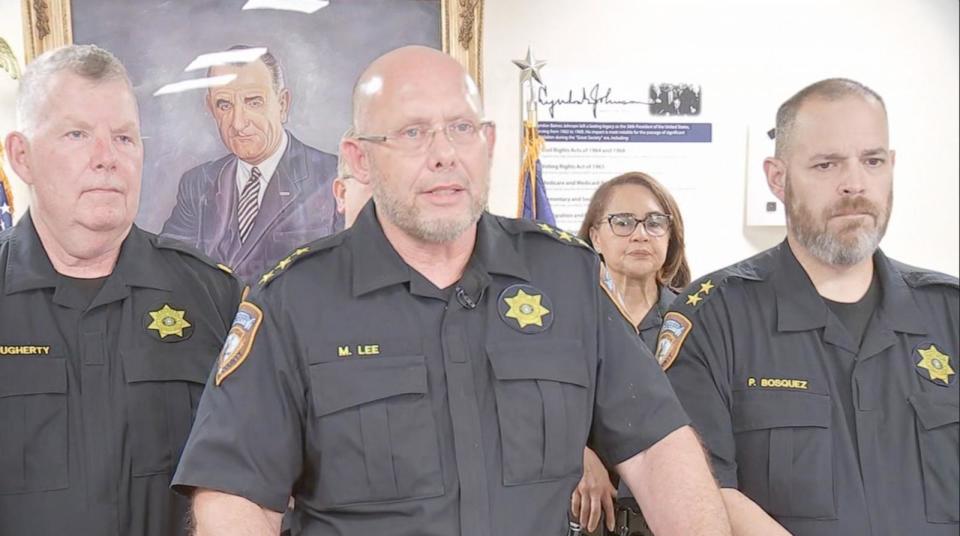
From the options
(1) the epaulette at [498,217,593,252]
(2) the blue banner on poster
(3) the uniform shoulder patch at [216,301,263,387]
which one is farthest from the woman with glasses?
(3) the uniform shoulder patch at [216,301,263,387]

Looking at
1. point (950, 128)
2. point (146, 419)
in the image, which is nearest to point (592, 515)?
point (146, 419)

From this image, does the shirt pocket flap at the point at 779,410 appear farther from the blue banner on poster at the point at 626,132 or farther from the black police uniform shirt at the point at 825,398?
the blue banner on poster at the point at 626,132

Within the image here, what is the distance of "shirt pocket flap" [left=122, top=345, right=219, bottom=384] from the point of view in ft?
5.93

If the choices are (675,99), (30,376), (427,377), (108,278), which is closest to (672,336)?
(427,377)

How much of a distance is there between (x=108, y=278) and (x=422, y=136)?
30.2 inches

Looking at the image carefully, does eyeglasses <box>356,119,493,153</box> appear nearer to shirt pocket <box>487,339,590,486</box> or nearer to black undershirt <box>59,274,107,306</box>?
shirt pocket <box>487,339,590,486</box>

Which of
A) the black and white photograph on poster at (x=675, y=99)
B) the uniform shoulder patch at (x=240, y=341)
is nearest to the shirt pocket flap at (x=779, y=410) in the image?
the uniform shoulder patch at (x=240, y=341)

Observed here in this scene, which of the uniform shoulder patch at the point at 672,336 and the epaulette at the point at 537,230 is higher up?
the epaulette at the point at 537,230

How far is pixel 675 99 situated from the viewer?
11.8ft

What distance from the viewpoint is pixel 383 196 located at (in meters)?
1.57

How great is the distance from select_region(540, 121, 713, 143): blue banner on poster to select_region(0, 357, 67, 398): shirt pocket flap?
2.13 metres

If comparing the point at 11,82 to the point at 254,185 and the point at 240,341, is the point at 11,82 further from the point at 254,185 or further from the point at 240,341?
the point at 240,341

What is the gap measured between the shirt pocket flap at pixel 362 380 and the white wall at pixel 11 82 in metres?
2.00

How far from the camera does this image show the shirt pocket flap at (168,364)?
1.81 m
